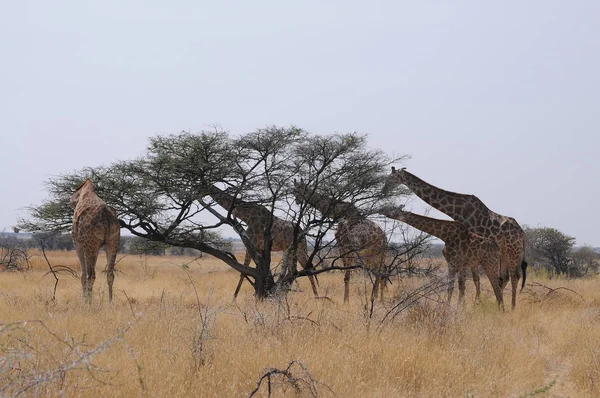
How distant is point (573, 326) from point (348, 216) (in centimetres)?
445

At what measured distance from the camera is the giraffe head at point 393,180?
477 inches

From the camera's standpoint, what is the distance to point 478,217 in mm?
12359

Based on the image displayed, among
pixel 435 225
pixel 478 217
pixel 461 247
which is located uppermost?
pixel 478 217

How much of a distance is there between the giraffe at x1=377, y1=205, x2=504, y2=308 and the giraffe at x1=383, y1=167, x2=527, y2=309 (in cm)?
36

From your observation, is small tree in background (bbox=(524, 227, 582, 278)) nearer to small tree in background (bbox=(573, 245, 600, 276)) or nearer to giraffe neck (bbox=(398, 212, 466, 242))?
small tree in background (bbox=(573, 245, 600, 276))

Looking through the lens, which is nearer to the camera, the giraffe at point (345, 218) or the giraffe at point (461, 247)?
the giraffe at point (461, 247)

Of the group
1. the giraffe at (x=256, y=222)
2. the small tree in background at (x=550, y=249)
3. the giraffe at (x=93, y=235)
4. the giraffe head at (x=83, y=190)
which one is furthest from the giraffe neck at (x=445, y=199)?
the small tree in background at (x=550, y=249)

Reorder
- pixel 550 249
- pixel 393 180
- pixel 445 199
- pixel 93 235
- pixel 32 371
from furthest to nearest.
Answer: pixel 550 249 → pixel 445 199 → pixel 393 180 → pixel 93 235 → pixel 32 371

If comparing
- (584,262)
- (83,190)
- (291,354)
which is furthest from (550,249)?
(291,354)

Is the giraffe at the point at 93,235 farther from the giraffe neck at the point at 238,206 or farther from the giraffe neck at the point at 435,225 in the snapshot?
the giraffe neck at the point at 435,225

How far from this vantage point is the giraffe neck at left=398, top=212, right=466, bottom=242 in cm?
1202

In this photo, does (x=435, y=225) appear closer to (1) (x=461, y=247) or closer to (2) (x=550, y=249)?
(1) (x=461, y=247)

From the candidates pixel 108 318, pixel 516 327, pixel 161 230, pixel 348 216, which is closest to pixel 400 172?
pixel 348 216

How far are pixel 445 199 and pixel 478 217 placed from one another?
757 mm
